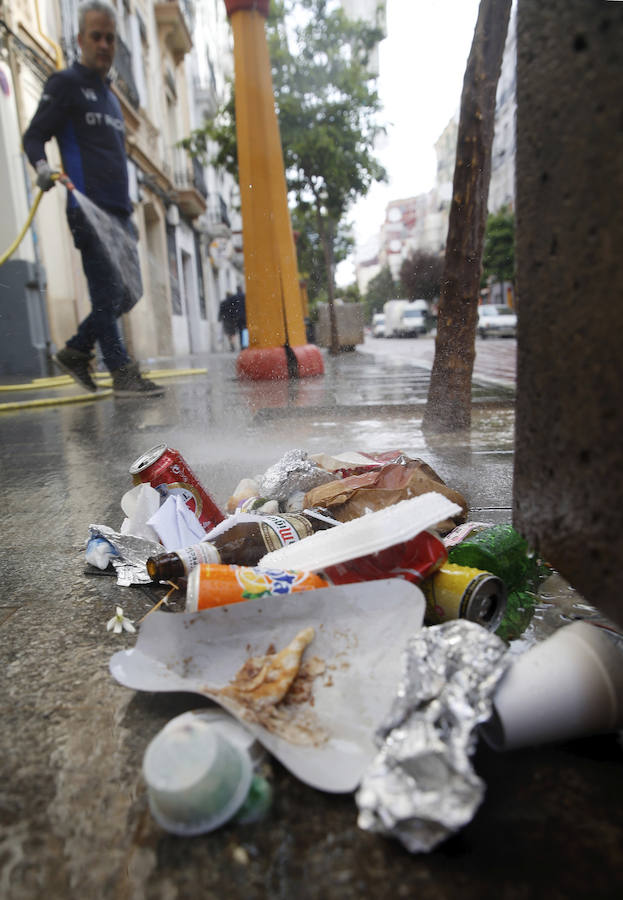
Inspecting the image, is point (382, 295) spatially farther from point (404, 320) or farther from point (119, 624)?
point (404, 320)

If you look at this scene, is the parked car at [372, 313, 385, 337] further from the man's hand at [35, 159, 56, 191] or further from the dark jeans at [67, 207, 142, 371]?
the man's hand at [35, 159, 56, 191]

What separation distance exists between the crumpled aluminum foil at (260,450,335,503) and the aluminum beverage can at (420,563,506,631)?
2.30 feet

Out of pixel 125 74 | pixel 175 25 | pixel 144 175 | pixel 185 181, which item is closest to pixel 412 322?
pixel 185 181

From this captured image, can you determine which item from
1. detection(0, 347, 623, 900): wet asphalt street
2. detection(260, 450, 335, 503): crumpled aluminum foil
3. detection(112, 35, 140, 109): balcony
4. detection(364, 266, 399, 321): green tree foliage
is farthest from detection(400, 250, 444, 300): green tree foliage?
detection(112, 35, 140, 109): balcony

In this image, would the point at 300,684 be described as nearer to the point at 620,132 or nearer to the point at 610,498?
the point at 610,498

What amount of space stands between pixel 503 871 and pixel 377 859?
0.45 ft

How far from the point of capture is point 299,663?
3.36 feet

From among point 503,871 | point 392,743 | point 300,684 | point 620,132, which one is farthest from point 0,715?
point 620,132

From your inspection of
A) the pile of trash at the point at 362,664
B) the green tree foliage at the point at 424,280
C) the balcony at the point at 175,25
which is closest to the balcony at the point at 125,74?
the balcony at the point at 175,25

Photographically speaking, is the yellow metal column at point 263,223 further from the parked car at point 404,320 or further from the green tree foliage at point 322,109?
the parked car at point 404,320

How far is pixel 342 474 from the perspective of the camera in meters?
2.01

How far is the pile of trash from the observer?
0.75 metres

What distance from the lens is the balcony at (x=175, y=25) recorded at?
14913 mm

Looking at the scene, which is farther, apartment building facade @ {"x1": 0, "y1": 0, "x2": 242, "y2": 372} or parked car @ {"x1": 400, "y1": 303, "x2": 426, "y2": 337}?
parked car @ {"x1": 400, "y1": 303, "x2": 426, "y2": 337}
